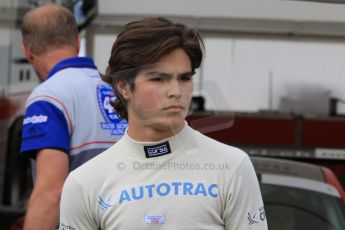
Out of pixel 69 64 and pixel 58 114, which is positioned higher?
pixel 69 64

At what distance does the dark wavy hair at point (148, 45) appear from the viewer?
1948 millimetres

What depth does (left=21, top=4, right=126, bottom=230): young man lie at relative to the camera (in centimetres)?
264

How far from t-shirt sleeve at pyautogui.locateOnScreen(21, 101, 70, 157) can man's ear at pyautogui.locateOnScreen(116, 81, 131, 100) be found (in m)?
0.67

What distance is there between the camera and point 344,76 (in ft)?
24.1

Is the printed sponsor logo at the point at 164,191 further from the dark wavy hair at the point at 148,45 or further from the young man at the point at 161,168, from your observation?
the dark wavy hair at the point at 148,45

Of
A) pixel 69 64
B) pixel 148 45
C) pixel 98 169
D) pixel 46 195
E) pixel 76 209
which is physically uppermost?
pixel 148 45

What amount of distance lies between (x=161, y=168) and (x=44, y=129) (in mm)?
852

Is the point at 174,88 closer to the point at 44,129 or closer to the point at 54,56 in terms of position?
the point at 44,129

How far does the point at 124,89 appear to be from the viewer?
2053 millimetres

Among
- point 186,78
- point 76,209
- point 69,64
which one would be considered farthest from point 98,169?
point 69,64

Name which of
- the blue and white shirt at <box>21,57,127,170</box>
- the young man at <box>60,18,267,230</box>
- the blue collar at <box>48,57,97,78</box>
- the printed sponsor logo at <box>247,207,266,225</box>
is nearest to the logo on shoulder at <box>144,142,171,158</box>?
the young man at <box>60,18,267,230</box>

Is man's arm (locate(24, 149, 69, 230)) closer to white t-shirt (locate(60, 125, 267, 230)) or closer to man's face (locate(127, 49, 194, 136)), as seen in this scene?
white t-shirt (locate(60, 125, 267, 230))

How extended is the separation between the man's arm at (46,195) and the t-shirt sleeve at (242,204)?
88 cm

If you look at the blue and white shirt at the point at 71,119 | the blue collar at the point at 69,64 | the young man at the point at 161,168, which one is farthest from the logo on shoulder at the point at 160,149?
the blue collar at the point at 69,64
